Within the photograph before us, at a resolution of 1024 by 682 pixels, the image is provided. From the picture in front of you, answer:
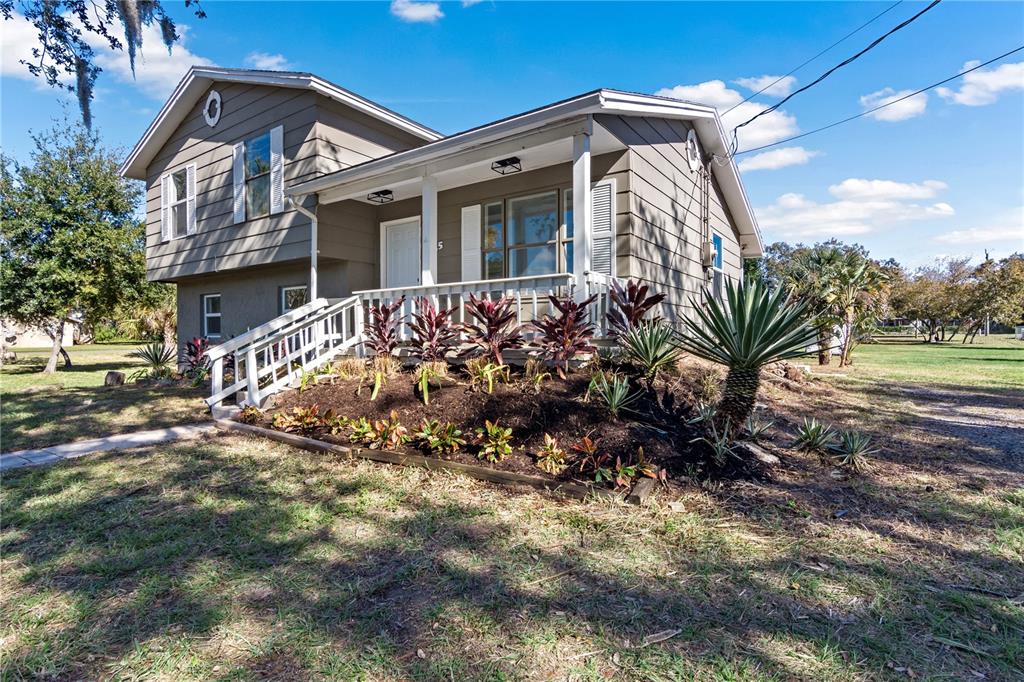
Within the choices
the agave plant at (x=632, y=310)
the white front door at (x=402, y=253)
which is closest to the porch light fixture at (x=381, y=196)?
the white front door at (x=402, y=253)

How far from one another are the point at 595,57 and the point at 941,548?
11376 mm

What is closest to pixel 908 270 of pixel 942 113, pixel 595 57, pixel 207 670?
pixel 942 113

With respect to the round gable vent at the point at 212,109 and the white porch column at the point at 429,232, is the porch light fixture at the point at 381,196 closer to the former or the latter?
the white porch column at the point at 429,232

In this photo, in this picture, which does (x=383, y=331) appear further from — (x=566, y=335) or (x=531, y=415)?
(x=531, y=415)

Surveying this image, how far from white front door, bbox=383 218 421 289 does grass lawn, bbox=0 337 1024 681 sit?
633cm

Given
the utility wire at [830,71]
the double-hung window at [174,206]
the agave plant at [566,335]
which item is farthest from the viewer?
the double-hung window at [174,206]

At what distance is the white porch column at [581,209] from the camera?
6.05 meters

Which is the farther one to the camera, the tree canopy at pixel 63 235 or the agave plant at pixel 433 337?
the tree canopy at pixel 63 235

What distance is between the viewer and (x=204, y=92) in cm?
1177

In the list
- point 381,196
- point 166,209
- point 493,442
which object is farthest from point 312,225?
point 493,442

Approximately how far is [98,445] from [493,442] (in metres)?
4.52

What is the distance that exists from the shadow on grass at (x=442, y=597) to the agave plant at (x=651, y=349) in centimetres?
211

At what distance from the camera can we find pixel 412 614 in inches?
89.7

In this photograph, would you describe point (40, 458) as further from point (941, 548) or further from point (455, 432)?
point (941, 548)
